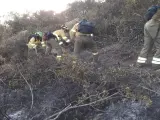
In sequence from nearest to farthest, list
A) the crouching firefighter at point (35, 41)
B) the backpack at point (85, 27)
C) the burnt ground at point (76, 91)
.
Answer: the burnt ground at point (76, 91) → the backpack at point (85, 27) → the crouching firefighter at point (35, 41)

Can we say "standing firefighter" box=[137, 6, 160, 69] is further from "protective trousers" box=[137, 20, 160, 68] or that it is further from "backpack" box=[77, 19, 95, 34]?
"backpack" box=[77, 19, 95, 34]

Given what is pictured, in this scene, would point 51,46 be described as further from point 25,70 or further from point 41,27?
point 41,27

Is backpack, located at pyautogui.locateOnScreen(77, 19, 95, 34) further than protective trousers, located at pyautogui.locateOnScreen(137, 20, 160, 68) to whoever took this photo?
Yes

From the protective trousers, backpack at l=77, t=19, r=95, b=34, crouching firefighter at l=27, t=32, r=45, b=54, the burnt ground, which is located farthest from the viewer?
crouching firefighter at l=27, t=32, r=45, b=54

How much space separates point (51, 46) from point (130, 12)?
10.4 ft

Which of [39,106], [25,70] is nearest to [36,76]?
[25,70]

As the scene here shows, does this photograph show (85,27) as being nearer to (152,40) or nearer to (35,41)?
(152,40)

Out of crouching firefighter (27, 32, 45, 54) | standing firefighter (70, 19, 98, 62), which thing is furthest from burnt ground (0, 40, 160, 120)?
crouching firefighter (27, 32, 45, 54)

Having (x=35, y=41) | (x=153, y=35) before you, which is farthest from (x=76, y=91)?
(x=35, y=41)

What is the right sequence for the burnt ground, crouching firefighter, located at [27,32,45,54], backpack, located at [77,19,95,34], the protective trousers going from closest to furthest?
the burnt ground < the protective trousers < backpack, located at [77,19,95,34] < crouching firefighter, located at [27,32,45,54]

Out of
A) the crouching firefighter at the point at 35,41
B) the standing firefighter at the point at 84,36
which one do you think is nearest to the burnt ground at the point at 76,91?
the standing firefighter at the point at 84,36

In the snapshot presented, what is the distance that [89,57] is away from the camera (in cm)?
1046

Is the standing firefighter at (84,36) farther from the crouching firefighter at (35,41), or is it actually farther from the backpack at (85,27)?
the crouching firefighter at (35,41)

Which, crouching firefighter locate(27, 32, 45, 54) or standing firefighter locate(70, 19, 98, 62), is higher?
standing firefighter locate(70, 19, 98, 62)
